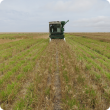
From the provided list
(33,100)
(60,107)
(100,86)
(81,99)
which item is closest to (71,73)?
(100,86)

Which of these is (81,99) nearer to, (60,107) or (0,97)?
(60,107)

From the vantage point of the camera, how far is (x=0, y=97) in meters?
2.66

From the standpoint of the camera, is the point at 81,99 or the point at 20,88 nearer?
the point at 81,99

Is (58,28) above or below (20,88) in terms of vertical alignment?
above

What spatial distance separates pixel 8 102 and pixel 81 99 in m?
2.17

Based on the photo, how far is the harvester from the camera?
Answer: 16.8m

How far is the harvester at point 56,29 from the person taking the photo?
1682 centimetres

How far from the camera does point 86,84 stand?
3.20 m

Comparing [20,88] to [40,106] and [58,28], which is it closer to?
[40,106]

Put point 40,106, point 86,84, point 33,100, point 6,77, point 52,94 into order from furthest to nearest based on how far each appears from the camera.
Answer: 1. point 6,77
2. point 86,84
3. point 52,94
4. point 33,100
5. point 40,106

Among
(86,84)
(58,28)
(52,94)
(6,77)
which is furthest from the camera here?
(58,28)

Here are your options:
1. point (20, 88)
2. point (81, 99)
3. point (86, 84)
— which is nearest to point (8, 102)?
point (20, 88)

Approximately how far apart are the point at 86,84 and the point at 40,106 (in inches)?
72.8

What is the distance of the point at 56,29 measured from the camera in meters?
17.9
